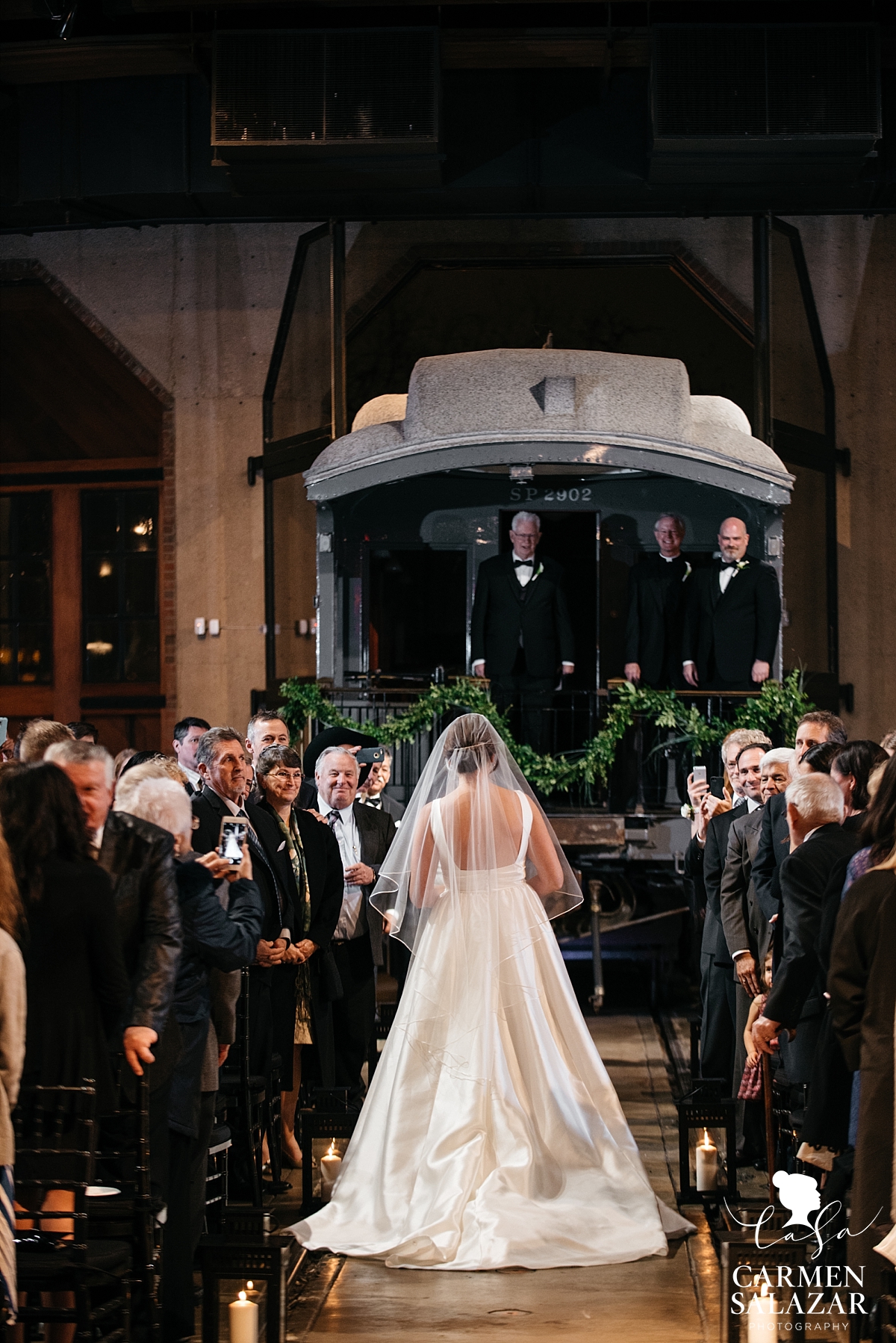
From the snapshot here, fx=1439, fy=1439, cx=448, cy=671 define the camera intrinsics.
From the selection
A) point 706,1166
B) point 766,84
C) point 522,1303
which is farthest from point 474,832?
point 766,84

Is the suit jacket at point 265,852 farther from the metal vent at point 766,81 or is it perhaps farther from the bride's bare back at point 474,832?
the metal vent at point 766,81

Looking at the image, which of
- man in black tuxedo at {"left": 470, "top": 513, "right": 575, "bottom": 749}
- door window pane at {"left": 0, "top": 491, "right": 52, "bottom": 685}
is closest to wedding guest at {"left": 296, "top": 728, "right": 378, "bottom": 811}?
man in black tuxedo at {"left": 470, "top": 513, "right": 575, "bottom": 749}

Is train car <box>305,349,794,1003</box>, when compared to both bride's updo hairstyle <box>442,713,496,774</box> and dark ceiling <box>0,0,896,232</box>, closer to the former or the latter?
dark ceiling <box>0,0,896,232</box>

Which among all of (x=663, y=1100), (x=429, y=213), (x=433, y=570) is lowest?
(x=663, y=1100)

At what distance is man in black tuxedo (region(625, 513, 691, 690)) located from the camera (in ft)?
34.4

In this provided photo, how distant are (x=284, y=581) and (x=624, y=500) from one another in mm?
3581

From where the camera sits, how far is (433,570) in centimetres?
1177

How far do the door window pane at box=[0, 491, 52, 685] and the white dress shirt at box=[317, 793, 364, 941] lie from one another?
27.3 feet

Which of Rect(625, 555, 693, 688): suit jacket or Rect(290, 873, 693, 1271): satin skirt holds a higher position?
Rect(625, 555, 693, 688): suit jacket

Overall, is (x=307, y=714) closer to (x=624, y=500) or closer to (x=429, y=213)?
(x=624, y=500)

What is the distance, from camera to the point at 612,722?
979 centimetres

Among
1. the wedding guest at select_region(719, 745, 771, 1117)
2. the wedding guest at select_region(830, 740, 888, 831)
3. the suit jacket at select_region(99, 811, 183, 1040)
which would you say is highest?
the wedding guest at select_region(830, 740, 888, 831)

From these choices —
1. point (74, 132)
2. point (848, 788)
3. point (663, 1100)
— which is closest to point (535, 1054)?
point (848, 788)

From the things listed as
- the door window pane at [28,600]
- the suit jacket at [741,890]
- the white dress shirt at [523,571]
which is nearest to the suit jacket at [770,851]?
the suit jacket at [741,890]
